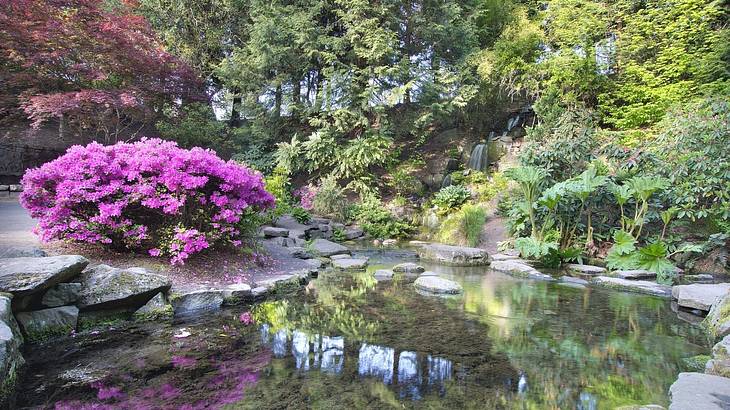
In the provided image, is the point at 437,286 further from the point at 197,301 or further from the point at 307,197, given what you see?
the point at 307,197

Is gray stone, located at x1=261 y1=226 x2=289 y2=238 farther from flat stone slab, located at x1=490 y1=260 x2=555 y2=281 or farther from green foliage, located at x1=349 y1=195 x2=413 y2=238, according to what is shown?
flat stone slab, located at x1=490 y1=260 x2=555 y2=281

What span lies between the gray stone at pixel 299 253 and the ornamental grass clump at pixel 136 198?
2255 millimetres

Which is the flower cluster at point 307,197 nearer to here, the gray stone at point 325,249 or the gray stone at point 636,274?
the gray stone at point 325,249

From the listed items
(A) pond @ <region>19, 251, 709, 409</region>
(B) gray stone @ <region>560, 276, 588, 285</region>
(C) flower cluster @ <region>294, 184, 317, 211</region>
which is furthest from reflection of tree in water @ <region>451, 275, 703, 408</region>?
(C) flower cluster @ <region>294, 184, 317, 211</region>

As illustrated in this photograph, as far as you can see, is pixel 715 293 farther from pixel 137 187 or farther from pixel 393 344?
pixel 137 187

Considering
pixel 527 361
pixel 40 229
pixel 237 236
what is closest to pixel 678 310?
pixel 527 361

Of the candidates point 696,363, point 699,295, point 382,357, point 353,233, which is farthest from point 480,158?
point 382,357

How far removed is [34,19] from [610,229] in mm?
14291

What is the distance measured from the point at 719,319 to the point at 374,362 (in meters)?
3.54

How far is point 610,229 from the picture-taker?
8.12 meters

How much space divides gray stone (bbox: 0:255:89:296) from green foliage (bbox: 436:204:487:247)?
26.1ft

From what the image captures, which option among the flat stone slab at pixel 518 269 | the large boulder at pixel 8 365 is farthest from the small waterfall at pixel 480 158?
the large boulder at pixel 8 365

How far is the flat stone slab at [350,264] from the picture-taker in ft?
24.5

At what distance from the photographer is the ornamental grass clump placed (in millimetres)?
5016
